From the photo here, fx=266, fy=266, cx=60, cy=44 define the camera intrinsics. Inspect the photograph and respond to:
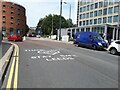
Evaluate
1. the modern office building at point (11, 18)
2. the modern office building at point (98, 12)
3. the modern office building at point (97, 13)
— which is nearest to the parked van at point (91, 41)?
the modern office building at point (97, 13)

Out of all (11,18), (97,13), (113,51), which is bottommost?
(113,51)

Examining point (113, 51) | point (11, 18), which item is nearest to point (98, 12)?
point (11, 18)

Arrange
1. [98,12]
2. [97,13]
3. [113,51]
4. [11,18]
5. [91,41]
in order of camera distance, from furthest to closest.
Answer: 1. [11,18]
2. [97,13]
3. [98,12]
4. [91,41]
5. [113,51]

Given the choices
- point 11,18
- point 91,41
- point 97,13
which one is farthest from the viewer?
point 11,18

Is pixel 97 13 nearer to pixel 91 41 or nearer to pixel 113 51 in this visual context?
pixel 91 41

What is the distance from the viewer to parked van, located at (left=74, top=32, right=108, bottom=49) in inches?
1210

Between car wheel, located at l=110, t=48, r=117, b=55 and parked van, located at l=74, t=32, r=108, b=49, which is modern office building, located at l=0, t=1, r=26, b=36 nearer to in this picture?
parked van, located at l=74, t=32, r=108, b=49

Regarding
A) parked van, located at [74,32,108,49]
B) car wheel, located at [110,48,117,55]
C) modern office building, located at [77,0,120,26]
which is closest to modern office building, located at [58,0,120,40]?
modern office building, located at [77,0,120,26]

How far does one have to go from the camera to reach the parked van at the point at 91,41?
3073 cm

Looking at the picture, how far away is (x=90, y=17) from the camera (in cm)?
11088

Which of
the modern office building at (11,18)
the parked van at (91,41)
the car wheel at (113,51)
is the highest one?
the modern office building at (11,18)

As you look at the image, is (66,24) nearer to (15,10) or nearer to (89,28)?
(15,10)

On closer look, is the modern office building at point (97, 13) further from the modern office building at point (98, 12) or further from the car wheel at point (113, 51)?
the car wheel at point (113, 51)

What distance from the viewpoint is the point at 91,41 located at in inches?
1246
